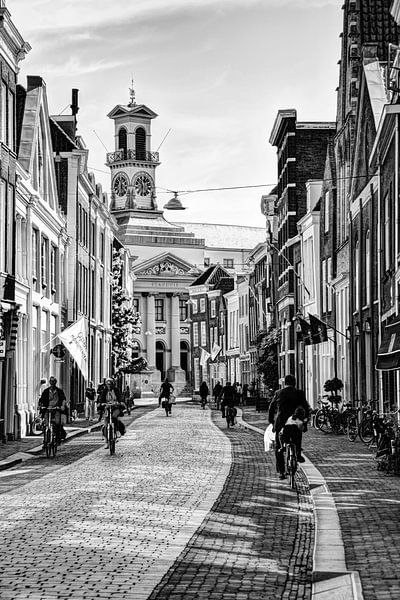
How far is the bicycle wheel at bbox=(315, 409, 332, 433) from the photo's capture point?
122ft

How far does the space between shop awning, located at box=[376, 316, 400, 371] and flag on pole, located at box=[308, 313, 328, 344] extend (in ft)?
57.1

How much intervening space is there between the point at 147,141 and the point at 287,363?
99.0 meters

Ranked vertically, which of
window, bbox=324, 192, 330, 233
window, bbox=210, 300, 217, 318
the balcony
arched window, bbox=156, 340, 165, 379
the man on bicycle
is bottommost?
the man on bicycle

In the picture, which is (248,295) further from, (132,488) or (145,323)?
(132,488)

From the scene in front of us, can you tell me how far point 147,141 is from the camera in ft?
525

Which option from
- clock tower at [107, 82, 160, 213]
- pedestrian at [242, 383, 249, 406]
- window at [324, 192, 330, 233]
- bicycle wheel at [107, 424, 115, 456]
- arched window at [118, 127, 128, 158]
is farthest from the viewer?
arched window at [118, 127, 128, 158]

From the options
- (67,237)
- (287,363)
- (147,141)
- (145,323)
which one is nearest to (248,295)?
(287,363)

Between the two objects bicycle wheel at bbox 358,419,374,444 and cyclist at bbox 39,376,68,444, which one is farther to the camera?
bicycle wheel at bbox 358,419,374,444

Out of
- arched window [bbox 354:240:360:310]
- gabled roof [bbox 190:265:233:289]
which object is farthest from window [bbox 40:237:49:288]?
gabled roof [bbox 190:265:233:289]

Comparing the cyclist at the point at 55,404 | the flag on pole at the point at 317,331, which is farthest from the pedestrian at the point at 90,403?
the cyclist at the point at 55,404

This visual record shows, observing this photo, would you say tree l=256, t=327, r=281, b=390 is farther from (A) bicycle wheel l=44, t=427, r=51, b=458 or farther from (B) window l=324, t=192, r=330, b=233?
(A) bicycle wheel l=44, t=427, r=51, b=458

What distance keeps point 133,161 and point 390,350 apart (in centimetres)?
13543

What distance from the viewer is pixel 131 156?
517ft

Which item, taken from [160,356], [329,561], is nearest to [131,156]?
[160,356]
